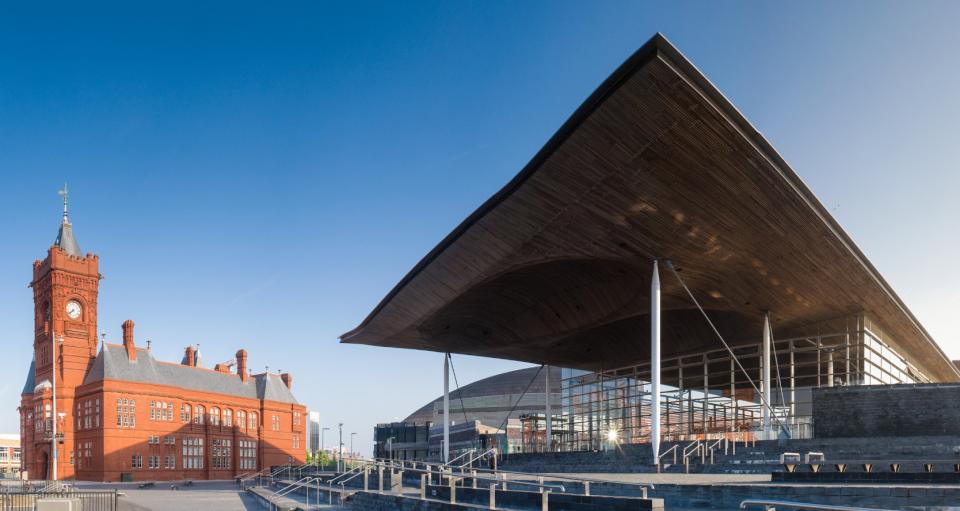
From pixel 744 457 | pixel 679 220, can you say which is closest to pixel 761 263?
pixel 679 220

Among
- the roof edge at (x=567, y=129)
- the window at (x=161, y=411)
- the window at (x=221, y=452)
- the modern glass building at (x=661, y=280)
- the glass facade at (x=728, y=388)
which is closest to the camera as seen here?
the roof edge at (x=567, y=129)

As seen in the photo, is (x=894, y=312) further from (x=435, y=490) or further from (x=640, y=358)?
(x=435, y=490)

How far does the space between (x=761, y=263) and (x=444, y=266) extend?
12.5 metres

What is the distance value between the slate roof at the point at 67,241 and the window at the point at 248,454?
26.3 m

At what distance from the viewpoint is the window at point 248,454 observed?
78.0m

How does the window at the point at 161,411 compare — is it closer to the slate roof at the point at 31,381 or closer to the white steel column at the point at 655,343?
the slate roof at the point at 31,381

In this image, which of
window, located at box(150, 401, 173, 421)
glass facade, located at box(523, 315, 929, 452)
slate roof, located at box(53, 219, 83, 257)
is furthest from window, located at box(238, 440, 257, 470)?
glass facade, located at box(523, 315, 929, 452)

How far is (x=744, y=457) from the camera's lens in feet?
74.7

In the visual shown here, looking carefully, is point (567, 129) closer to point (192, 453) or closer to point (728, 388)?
point (728, 388)

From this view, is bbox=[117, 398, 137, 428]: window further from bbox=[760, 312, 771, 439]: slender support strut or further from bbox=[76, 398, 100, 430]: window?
bbox=[760, 312, 771, 439]: slender support strut

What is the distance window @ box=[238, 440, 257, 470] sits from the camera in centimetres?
7803

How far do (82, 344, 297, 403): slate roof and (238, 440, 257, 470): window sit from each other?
5266mm

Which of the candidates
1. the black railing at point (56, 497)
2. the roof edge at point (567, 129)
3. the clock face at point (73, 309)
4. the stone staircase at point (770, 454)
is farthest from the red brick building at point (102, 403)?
the stone staircase at point (770, 454)

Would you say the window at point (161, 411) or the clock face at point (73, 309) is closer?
the clock face at point (73, 309)
